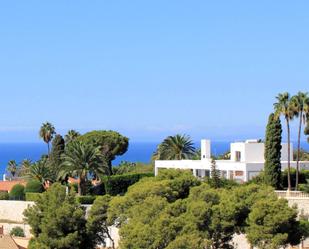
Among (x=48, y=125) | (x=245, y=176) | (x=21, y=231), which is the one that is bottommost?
(x=21, y=231)

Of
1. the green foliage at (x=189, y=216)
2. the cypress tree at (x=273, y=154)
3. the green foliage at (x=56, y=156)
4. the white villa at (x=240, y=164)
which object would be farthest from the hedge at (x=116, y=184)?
the green foliage at (x=189, y=216)

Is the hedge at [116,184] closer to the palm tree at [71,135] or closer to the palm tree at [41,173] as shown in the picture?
the palm tree at [41,173]

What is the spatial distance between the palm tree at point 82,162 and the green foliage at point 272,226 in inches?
1033

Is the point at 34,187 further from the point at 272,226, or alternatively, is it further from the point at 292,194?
the point at 272,226

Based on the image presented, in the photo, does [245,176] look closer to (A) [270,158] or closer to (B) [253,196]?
(A) [270,158]

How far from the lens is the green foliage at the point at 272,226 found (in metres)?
38.2

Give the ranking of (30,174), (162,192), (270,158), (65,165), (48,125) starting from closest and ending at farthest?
(162,192), (270,158), (65,165), (30,174), (48,125)

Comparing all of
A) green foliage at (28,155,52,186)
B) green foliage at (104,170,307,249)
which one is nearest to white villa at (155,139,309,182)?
green foliage at (28,155,52,186)

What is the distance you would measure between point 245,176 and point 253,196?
62.8 ft

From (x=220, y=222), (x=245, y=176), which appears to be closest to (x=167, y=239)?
(x=220, y=222)

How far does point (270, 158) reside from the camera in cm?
5506

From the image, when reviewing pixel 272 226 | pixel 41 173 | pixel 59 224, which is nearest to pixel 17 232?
pixel 41 173

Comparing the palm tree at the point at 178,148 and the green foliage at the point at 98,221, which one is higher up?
the palm tree at the point at 178,148

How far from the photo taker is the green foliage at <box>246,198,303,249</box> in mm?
38250
